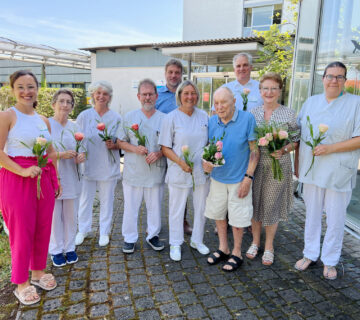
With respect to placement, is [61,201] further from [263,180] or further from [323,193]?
[323,193]

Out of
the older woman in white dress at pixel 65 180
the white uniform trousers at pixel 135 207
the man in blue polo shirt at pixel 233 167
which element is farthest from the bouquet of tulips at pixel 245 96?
the older woman in white dress at pixel 65 180

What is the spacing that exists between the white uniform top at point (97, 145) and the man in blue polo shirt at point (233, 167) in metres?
1.36

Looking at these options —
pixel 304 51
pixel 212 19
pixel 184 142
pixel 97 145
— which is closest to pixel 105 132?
pixel 97 145

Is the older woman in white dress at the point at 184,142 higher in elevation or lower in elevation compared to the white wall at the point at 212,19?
lower

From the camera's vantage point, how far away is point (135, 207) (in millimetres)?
3834

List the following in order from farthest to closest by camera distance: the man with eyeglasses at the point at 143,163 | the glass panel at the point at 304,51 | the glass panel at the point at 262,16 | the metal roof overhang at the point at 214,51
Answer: the glass panel at the point at 262,16 < the metal roof overhang at the point at 214,51 < the glass panel at the point at 304,51 < the man with eyeglasses at the point at 143,163

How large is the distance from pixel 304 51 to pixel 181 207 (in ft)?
16.4

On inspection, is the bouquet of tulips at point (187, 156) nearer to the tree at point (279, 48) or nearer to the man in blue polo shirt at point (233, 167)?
the man in blue polo shirt at point (233, 167)

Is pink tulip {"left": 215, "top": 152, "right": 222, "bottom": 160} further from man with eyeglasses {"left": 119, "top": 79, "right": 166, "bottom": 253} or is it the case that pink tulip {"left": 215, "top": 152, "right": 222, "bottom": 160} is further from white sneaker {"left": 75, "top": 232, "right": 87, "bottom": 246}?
white sneaker {"left": 75, "top": 232, "right": 87, "bottom": 246}

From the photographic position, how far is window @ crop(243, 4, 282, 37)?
19.1 meters

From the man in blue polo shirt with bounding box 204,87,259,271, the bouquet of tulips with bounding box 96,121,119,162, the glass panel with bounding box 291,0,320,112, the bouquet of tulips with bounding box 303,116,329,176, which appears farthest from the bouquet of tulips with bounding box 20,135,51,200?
the glass panel with bounding box 291,0,320,112

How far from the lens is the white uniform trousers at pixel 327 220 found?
A: 3.28m

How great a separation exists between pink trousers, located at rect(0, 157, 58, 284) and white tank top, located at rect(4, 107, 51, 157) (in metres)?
0.07

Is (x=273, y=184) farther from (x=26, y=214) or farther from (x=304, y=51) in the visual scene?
(x=304, y=51)
